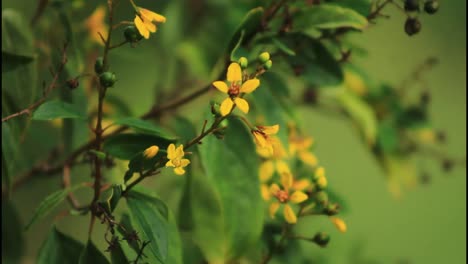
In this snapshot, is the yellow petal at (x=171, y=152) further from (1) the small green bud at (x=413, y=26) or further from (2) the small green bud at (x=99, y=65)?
(1) the small green bud at (x=413, y=26)

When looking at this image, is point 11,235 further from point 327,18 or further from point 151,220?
point 327,18

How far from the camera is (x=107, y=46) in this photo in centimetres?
51

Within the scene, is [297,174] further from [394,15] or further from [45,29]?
[394,15]

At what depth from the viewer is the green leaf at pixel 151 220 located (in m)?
0.52

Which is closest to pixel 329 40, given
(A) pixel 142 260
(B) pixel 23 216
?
(A) pixel 142 260

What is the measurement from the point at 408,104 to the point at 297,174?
0.31 metres

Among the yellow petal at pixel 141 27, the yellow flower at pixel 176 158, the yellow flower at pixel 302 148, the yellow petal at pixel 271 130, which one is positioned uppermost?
the yellow petal at pixel 141 27

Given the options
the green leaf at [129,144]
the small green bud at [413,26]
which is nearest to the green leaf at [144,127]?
the green leaf at [129,144]

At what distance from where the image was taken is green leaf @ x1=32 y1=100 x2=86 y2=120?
1.71 ft

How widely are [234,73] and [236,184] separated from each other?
0.16m

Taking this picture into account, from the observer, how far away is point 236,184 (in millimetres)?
645

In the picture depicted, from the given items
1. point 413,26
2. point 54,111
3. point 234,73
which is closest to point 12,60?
point 54,111

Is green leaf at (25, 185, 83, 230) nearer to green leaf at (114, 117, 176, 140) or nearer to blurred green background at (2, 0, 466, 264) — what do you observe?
green leaf at (114, 117, 176, 140)

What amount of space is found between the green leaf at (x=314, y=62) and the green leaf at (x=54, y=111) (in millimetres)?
213
